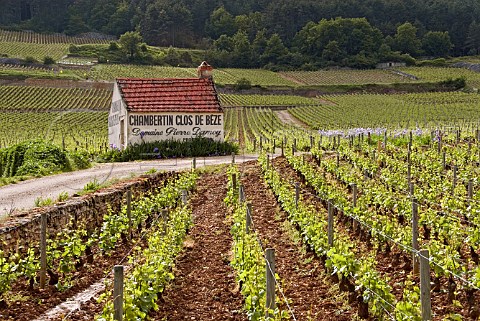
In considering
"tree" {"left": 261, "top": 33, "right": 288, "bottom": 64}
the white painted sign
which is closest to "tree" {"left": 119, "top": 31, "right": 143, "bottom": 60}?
"tree" {"left": 261, "top": 33, "right": 288, "bottom": 64}

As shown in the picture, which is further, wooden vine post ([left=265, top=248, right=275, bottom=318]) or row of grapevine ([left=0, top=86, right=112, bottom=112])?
row of grapevine ([left=0, top=86, right=112, bottom=112])

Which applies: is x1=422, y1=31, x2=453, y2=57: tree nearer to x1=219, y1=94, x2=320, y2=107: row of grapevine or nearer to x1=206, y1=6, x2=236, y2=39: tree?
x1=206, y1=6, x2=236, y2=39: tree

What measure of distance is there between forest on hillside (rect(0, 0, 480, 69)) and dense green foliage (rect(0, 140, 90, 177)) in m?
88.2

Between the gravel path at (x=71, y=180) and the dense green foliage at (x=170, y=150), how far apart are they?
4.04ft

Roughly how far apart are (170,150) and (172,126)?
1.30 meters

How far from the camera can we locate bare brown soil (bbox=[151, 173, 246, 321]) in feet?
30.0

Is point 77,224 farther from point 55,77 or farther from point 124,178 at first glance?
point 55,77

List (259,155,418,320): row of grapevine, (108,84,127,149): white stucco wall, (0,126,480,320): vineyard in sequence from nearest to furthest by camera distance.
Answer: (259,155,418,320): row of grapevine
(0,126,480,320): vineyard
(108,84,127,149): white stucco wall

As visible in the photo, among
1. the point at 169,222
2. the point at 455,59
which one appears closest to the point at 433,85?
the point at 455,59

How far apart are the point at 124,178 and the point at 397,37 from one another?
10637 centimetres

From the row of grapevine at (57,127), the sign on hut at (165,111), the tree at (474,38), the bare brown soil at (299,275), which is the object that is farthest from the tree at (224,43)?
the bare brown soil at (299,275)

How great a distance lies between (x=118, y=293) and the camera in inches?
275

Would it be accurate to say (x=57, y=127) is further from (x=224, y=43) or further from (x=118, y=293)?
(x=224, y=43)

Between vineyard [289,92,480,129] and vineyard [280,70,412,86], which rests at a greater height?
vineyard [280,70,412,86]
